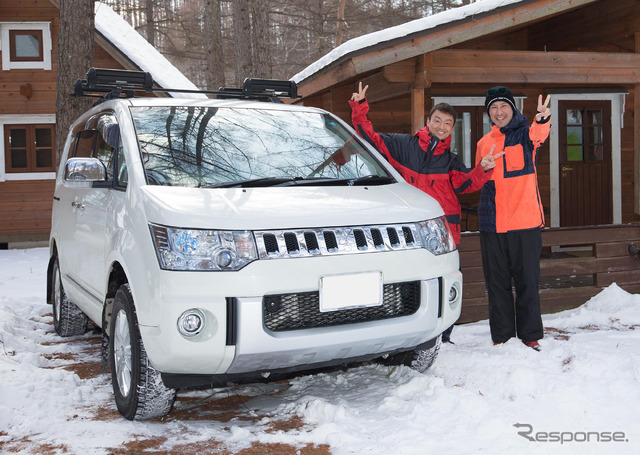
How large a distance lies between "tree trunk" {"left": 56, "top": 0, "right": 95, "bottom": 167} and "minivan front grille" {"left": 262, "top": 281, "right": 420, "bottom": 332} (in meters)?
6.06

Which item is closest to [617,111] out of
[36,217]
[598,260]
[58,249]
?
[598,260]

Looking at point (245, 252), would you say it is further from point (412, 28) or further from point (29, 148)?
point (29, 148)

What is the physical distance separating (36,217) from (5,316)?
9.57 metres

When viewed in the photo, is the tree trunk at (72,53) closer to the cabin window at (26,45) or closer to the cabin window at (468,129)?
the cabin window at (468,129)

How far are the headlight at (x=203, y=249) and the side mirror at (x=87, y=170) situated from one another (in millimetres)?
1055

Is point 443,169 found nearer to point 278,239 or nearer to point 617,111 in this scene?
point 278,239

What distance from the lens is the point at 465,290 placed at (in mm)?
6699

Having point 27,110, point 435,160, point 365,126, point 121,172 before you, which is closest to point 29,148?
point 27,110

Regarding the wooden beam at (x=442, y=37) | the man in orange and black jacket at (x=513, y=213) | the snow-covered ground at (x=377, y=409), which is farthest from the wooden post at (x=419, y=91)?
the snow-covered ground at (x=377, y=409)

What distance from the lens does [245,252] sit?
3232mm

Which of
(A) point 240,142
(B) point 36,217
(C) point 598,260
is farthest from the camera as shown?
(B) point 36,217

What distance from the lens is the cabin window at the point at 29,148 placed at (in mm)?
15359

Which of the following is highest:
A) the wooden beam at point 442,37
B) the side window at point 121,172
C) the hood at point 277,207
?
the wooden beam at point 442,37

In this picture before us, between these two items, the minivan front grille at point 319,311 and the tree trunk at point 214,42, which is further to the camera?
the tree trunk at point 214,42
